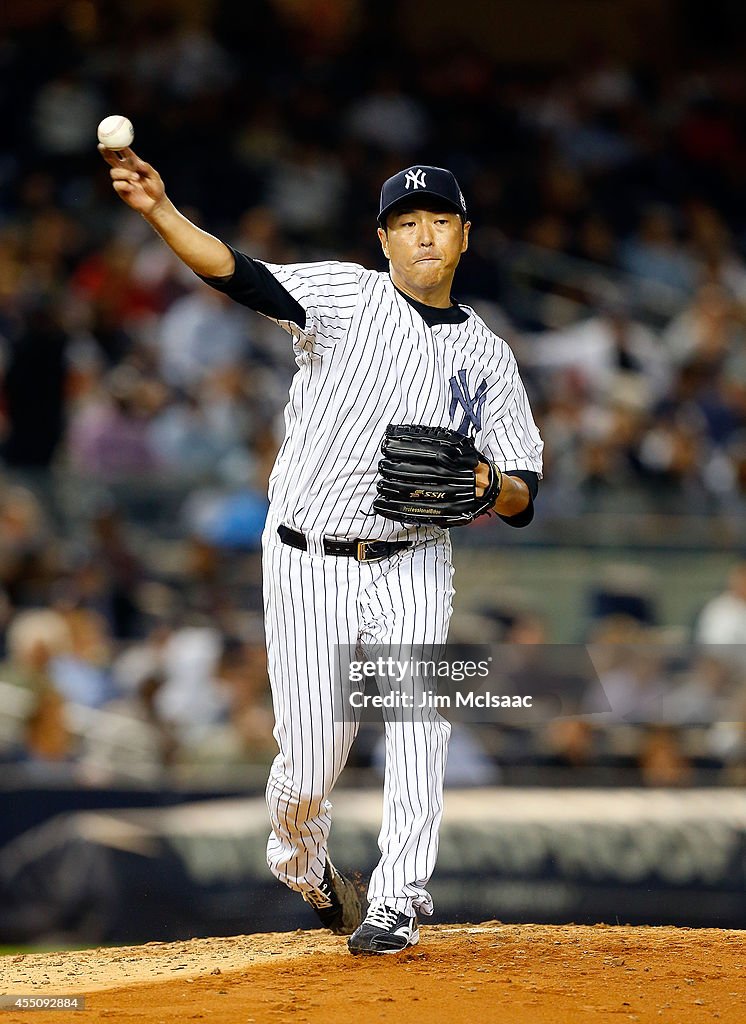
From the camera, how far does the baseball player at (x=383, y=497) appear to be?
388 cm

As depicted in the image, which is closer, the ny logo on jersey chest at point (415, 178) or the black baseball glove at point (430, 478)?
the black baseball glove at point (430, 478)

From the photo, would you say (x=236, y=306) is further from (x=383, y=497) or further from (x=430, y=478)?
(x=430, y=478)

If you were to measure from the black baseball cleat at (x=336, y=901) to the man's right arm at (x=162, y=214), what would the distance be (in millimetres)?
1763

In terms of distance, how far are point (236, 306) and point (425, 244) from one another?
18.6 ft

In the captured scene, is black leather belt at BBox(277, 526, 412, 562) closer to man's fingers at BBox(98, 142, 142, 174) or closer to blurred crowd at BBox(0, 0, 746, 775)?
man's fingers at BBox(98, 142, 142, 174)

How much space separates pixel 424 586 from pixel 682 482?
190 inches

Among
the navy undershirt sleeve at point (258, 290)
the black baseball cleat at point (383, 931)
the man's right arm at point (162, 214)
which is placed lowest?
the black baseball cleat at point (383, 931)

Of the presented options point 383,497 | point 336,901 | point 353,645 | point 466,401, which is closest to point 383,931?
point 336,901

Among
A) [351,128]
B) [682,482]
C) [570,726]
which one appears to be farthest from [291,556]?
[351,128]

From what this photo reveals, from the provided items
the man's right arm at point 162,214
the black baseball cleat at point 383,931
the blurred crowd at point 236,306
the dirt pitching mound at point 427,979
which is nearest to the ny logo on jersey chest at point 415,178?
the man's right arm at point 162,214

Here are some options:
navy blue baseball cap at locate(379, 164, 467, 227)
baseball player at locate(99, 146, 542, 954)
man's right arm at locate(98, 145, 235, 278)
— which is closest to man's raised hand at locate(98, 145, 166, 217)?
man's right arm at locate(98, 145, 235, 278)

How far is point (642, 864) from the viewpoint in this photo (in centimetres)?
643

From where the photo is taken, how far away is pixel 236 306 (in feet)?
31.1

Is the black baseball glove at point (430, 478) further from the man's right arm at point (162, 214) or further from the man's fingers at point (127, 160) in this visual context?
the man's fingers at point (127, 160)
